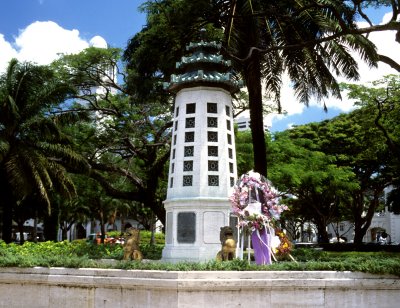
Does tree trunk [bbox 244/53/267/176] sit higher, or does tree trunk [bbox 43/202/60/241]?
tree trunk [bbox 244/53/267/176]

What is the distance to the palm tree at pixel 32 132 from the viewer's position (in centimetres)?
2536

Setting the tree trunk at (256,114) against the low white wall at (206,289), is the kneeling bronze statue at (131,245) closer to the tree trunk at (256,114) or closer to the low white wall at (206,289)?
the low white wall at (206,289)

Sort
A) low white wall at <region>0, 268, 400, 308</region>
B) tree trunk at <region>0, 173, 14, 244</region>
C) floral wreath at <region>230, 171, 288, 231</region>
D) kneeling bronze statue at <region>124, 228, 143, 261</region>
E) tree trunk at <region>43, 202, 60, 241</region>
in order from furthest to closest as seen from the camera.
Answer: tree trunk at <region>43, 202, 60, 241</region> < tree trunk at <region>0, 173, 14, 244</region> < kneeling bronze statue at <region>124, 228, 143, 261</region> < floral wreath at <region>230, 171, 288, 231</region> < low white wall at <region>0, 268, 400, 308</region>

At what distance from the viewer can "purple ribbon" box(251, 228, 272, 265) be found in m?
11.6

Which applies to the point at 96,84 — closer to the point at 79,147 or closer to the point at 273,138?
the point at 79,147

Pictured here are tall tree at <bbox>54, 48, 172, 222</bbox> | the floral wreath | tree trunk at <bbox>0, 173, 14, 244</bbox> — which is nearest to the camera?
the floral wreath

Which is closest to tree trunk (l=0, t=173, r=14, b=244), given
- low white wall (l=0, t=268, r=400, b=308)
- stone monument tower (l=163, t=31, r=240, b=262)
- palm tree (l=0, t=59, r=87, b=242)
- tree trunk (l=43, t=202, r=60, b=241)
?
palm tree (l=0, t=59, r=87, b=242)

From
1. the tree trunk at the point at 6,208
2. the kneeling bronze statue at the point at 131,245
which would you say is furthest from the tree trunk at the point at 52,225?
the kneeling bronze statue at the point at 131,245

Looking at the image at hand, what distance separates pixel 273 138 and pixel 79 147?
11618 millimetres

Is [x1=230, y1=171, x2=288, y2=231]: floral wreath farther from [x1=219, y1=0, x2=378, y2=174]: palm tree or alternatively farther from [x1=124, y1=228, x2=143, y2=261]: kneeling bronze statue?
[x1=219, y1=0, x2=378, y2=174]: palm tree

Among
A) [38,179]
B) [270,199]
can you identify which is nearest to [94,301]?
[270,199]

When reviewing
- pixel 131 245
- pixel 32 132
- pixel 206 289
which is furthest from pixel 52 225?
pixel 206 289

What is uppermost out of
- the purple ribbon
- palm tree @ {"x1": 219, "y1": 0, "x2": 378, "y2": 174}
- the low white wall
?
palm tree @ {"x1": 219, "y1": 0, "x2": 378, "y2": 174}

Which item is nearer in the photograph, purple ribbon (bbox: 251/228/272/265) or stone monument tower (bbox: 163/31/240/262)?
purple ribbon (bbox: 251/228/272/265)
